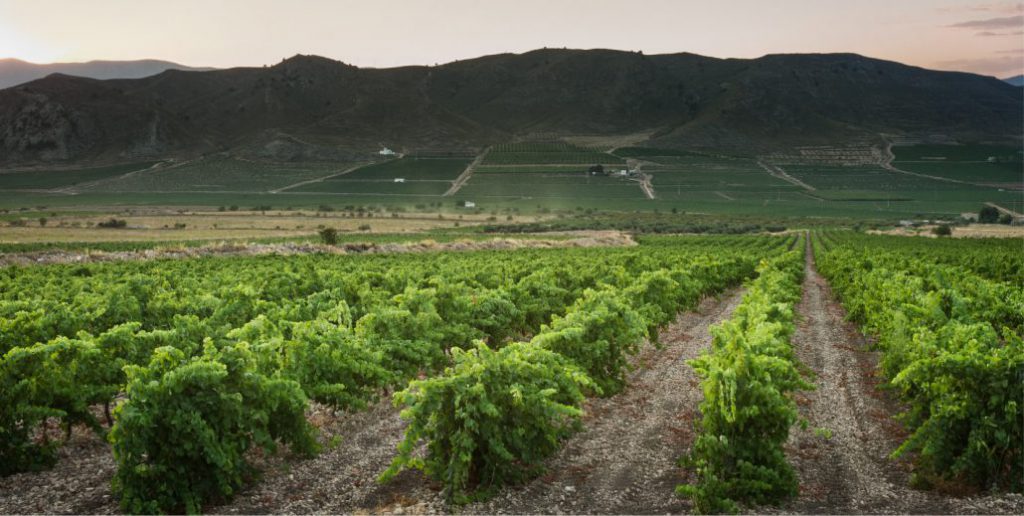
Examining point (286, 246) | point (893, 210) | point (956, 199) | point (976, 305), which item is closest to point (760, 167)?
point (956, 199)

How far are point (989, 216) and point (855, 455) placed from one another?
425 feet

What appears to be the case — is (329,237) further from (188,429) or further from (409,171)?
(409,171)

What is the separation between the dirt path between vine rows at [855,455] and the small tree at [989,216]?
11826cm

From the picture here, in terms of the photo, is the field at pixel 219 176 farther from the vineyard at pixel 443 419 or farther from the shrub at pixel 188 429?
the shrub at pixel 188 429

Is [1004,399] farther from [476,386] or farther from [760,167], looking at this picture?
[760,167]

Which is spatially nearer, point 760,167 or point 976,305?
point 976,305

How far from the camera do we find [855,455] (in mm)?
12367

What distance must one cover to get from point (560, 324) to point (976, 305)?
456 inches

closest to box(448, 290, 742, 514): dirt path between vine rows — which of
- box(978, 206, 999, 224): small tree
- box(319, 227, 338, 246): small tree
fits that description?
box(319, 227, 338, 246): small tree

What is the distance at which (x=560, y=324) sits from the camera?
1562 centimetres

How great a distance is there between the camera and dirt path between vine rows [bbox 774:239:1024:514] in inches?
401

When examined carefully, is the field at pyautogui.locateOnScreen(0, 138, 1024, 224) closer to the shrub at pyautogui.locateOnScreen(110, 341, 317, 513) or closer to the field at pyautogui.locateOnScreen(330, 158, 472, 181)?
the field at pyautogui.locateOnScreen(330, 158, 472, 181)

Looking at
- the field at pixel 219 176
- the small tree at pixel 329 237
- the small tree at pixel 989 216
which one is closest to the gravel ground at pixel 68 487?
the small tree at pixel 329 237

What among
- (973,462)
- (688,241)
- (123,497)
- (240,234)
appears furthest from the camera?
(240,234)
